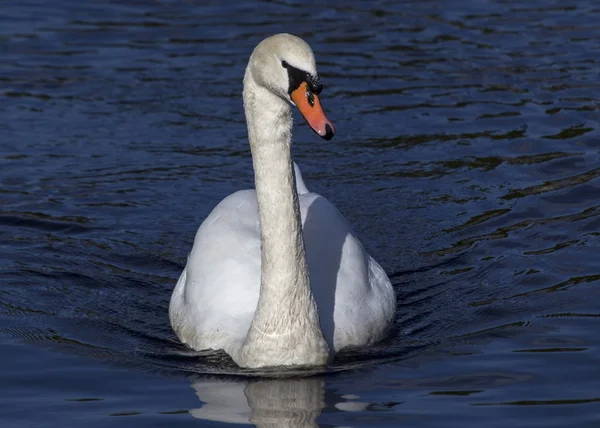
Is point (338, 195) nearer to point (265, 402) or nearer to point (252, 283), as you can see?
point (252, 283)

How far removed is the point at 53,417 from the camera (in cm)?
793

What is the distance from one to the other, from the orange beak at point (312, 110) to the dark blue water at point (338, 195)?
5.73 ft

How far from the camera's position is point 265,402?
812 centimetres

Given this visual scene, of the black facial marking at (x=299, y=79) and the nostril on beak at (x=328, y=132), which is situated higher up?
the black facial marking at (x=299, y=79)

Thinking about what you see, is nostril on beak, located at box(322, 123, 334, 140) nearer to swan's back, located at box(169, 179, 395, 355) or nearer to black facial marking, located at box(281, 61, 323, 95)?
black facial marking, located at box(281, 61, 323, 95)

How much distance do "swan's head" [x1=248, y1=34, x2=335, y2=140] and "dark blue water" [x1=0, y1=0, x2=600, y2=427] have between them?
1.82 metres

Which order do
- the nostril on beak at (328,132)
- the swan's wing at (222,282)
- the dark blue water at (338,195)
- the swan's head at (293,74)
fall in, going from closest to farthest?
the nostril on beak at (328,132) < the swan's head at (293,74) < the dark blue water at (338,195) < the swan's wing at (222,282)

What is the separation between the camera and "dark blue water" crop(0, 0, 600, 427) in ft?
27.4

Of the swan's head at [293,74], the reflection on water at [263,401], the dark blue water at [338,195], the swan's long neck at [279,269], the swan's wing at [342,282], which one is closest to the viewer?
the swan's head at [293,74]

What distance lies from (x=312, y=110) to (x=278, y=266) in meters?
1.37

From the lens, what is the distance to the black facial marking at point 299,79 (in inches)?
300

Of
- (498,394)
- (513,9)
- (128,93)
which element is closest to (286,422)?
(498,394)

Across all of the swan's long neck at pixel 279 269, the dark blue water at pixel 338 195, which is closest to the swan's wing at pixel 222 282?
the dark blue water at pixel 338 195

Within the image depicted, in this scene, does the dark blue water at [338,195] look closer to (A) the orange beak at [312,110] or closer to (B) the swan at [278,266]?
(B) the swan at [278,266]
